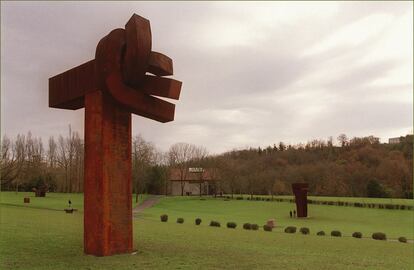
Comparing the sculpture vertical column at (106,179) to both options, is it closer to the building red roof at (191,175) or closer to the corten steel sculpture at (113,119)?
the corten steel sculpture at (113,119)

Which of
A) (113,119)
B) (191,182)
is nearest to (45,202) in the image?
(113,119)

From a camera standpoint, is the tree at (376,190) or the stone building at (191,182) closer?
the tree at (376,190)

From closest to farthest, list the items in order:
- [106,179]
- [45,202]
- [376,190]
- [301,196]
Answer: [106,179] < [301,196] < [45,202] < [376,190]

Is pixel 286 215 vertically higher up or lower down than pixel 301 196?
lower down

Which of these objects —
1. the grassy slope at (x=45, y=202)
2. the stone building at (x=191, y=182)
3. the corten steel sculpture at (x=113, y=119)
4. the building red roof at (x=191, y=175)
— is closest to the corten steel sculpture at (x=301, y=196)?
the grassy slope at (x=45, y=202)

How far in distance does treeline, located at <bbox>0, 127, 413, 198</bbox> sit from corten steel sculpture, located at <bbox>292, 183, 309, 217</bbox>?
112 ft

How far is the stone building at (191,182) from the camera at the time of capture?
273 feet

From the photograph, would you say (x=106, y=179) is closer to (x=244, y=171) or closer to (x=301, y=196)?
(x=301, y=196)

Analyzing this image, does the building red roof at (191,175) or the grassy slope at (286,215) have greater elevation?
the building red roof at (191,175)

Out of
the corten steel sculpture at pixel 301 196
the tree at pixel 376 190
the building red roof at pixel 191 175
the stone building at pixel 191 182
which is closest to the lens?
the corten steel sculpture at pixel 301 196

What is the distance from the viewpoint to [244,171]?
8594 centimetres

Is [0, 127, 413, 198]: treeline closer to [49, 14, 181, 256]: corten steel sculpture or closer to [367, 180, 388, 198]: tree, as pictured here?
[367, 180, 388, 198]: tree

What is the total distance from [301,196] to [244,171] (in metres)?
45.9

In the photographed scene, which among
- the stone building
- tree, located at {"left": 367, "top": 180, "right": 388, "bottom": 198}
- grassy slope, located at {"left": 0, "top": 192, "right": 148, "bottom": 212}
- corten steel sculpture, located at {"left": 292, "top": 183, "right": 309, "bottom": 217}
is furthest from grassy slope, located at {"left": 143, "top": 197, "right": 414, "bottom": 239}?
tree, located at {"left": 367, "top": 180, "right": 388, "bottom": 198}
